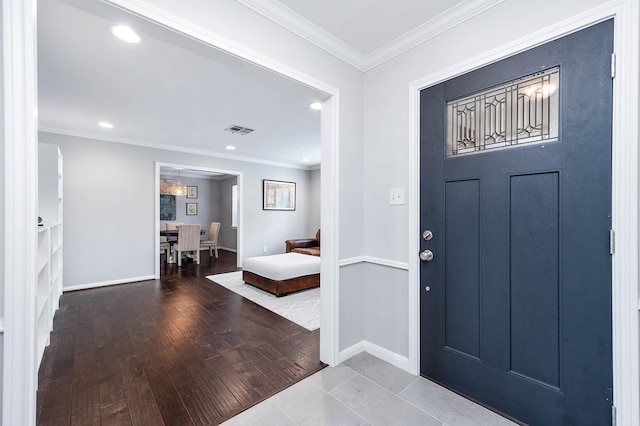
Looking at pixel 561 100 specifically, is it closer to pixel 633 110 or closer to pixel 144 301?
pixel 633 110

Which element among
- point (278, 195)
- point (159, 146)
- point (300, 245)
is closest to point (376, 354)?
point (300, 245)

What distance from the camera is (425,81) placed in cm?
198

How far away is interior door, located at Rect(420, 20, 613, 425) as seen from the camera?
53.2 inches

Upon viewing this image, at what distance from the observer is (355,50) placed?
7.34 ft

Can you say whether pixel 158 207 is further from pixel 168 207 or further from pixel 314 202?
pixel 168 207

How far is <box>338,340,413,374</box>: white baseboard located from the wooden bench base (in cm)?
188

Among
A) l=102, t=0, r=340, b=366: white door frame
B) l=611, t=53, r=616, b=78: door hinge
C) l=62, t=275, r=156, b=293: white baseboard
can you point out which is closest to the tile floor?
l=102, t=0, r=340, b=366: white door frame

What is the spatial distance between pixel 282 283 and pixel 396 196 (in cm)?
248

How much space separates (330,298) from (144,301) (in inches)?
120

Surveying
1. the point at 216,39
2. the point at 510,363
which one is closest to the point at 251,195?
the point at 216,39

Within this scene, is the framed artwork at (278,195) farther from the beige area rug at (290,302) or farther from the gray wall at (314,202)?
the beige area rug at (290,302)

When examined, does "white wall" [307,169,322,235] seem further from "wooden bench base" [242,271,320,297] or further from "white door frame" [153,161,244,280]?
"wooden bench base" [242,271,320,297]

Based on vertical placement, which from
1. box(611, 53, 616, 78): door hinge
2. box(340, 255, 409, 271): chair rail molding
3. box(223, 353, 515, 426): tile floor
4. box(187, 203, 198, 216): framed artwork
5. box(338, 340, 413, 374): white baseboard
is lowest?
box(223, 353, 515, 426): tile floor

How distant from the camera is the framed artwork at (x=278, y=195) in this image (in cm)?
681
